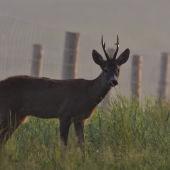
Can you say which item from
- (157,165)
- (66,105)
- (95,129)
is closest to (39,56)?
(95,129)

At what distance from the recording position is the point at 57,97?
5098 mm

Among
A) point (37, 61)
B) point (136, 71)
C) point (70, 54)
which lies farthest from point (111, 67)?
point (136, 71)

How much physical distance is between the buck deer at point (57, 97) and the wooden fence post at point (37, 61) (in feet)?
10.8

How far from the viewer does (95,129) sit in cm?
609

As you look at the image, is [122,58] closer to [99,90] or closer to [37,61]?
[99,90]

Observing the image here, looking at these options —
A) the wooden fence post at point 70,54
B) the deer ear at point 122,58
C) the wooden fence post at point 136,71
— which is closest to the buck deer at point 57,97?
the deer ear at point 122,58

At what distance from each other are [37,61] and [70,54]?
110 centimetres

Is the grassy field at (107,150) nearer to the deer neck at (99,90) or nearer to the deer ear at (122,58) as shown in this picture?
the deer neck at (99,90)

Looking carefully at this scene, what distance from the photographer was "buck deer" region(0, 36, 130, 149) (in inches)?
193

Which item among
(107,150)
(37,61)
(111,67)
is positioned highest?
(37,61)

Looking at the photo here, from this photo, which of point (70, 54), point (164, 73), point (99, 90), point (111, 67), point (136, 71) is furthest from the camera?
point (164, 73)

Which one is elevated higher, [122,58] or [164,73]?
[164,73]

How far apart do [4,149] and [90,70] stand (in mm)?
6200

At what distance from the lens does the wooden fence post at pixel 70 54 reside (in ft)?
26.1
